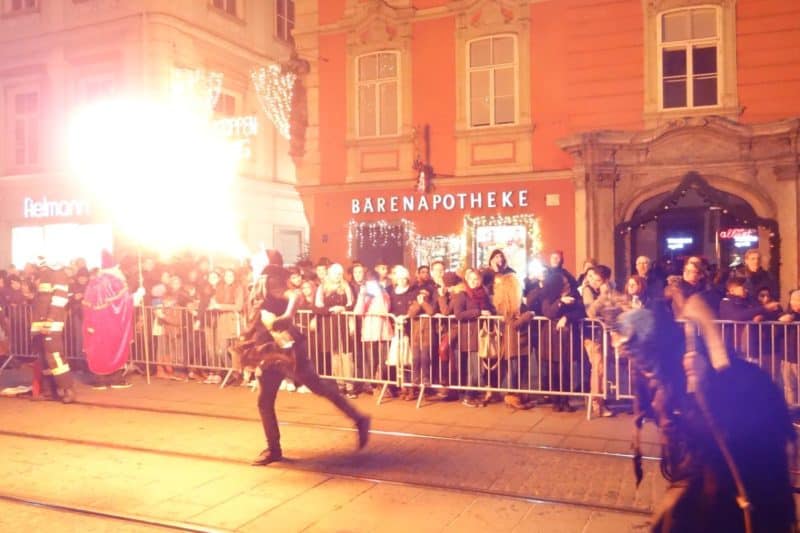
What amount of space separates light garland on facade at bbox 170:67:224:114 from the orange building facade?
4.32 meters

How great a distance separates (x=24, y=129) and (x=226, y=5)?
719 cm

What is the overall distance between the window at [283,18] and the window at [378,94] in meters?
8.89

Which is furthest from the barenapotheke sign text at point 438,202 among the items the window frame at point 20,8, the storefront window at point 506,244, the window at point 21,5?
the window at point 21,5

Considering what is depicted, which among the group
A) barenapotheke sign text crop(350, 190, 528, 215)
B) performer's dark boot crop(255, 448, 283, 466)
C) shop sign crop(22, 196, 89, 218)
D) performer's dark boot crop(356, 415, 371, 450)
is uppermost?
shop sign crop(22, 196, 89, 218)

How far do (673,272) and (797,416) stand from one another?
A: 4.57 meters

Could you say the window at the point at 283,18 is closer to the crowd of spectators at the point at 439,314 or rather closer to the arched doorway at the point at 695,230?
the crowd of spectators at the point at 439,314

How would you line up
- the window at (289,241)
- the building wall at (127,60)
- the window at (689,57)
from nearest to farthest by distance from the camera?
the window at (689,57), the building wall at (127,60), the window at (289,241)

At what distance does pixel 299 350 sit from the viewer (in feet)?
22.9

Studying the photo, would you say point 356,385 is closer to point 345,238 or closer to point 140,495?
point 140,495

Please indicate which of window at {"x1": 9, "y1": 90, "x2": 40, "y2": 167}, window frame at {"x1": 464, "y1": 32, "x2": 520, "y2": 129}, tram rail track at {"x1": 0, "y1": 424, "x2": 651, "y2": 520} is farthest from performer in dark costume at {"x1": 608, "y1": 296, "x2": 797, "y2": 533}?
window at {"x1": 9, "y1": 90, "x2": 40, "y2": 167}

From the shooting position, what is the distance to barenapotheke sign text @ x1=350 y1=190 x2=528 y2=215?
16000mm

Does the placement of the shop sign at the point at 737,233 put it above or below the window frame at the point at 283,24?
below

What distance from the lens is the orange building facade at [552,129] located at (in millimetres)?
14008

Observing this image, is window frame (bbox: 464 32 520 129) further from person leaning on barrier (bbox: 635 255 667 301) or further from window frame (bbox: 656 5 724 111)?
person leaning on barrier (bbox: 635 255 667 301)
